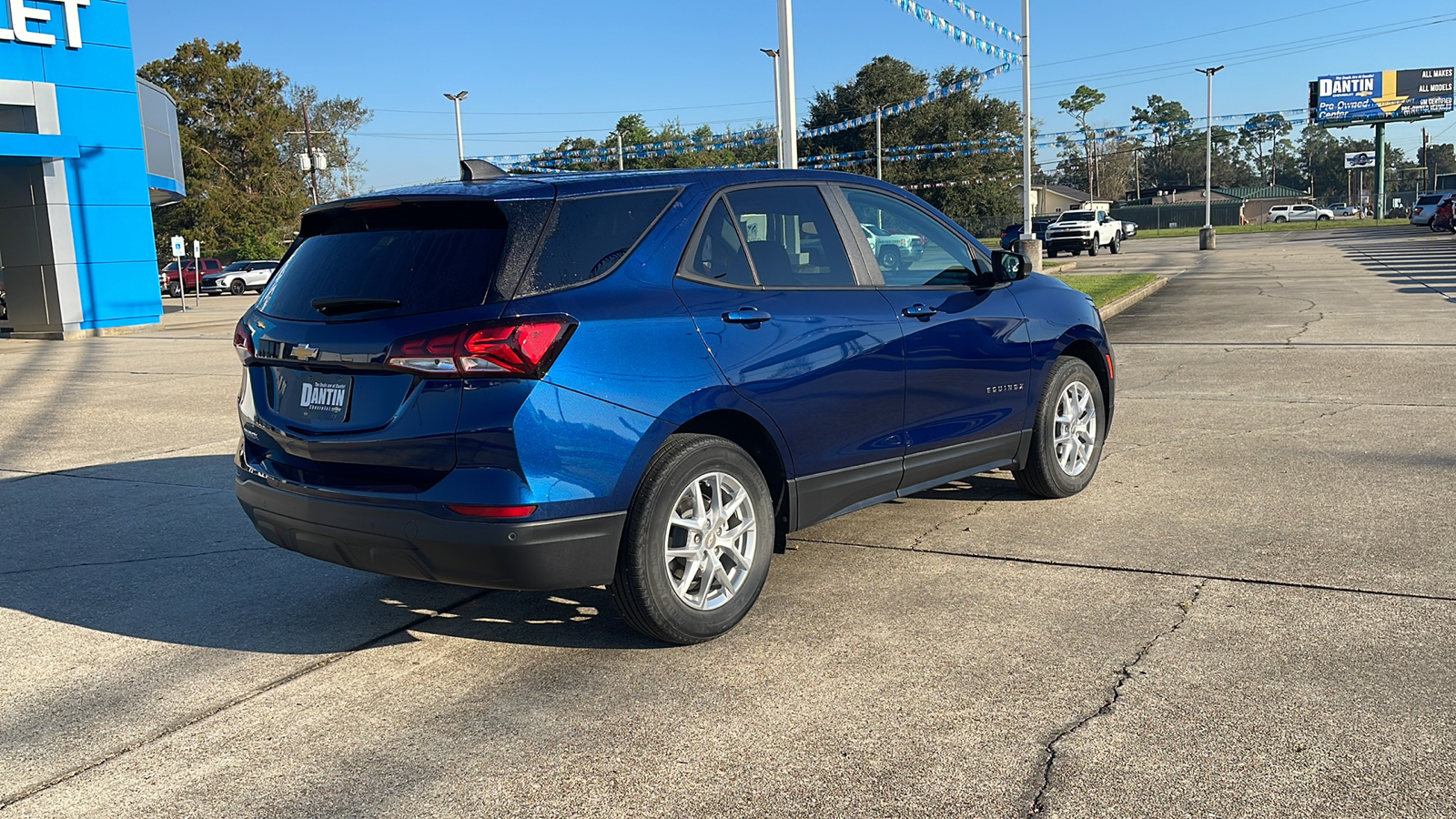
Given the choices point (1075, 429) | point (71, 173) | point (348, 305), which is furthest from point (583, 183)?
point (71, 173)

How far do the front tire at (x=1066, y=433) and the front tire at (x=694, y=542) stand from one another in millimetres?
2121

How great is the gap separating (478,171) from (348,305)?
87 centimetres

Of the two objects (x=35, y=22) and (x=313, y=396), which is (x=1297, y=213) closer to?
(x=35, y=22)

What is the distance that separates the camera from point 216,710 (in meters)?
3.84

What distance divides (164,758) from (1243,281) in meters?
25.3

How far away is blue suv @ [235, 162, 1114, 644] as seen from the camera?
3.76 m

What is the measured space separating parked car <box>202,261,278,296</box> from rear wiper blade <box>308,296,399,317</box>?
4329 cm

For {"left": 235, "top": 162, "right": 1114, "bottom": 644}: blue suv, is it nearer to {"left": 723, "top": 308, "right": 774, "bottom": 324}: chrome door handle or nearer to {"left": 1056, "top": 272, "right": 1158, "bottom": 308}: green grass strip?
{"left": 723, "top": 308, "right": 774, "bottom": 324}: chrome door handle

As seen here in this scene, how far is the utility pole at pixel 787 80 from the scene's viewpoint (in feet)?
50.4

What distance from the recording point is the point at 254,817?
10.2ft

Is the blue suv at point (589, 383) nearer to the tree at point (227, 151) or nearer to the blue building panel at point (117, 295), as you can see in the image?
the blue building panel at point (117, 295)

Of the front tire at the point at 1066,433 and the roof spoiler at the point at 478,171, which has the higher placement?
the roof spoiler at the point at 478,171

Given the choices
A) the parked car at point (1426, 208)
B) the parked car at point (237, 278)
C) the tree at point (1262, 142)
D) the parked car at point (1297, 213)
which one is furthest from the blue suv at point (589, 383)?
the tree at point (1262, 142)

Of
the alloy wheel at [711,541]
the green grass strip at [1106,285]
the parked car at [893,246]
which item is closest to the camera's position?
the alloy wheel at [711,541]
